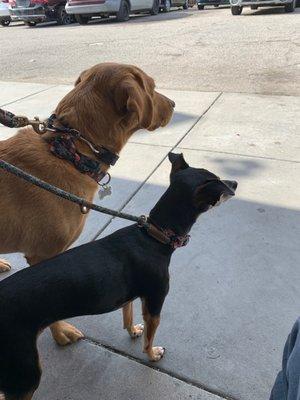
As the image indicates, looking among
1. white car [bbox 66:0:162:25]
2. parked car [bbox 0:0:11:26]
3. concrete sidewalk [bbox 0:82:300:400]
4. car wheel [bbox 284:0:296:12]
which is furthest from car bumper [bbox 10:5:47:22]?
concrete sidewalk [bbox 0:82:300:400]

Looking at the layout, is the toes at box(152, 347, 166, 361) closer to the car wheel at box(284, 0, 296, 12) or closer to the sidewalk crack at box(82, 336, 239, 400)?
the sidewalk crack at box(82, 336, 239, 400)

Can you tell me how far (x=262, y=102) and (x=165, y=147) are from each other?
6.93ft

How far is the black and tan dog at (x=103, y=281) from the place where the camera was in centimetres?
171

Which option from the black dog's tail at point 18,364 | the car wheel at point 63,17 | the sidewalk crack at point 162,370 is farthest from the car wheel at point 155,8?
the black dog's tail at point 18,364

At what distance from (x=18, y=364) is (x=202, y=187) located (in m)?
1.20

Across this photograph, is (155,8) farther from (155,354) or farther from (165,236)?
(155,354)

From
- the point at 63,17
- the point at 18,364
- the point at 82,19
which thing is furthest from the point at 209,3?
the point at 18,364

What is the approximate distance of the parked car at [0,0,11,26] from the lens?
62.9 feet

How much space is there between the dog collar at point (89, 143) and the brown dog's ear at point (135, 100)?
0.23 m

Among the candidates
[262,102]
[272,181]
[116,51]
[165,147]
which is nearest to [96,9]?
[116,51]

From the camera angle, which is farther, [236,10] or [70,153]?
[236,10]

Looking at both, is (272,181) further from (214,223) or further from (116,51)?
(116,51)

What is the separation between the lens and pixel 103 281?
1.92 meters

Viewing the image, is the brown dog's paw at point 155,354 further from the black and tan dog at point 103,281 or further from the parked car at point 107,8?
the parked car at point 107,8
